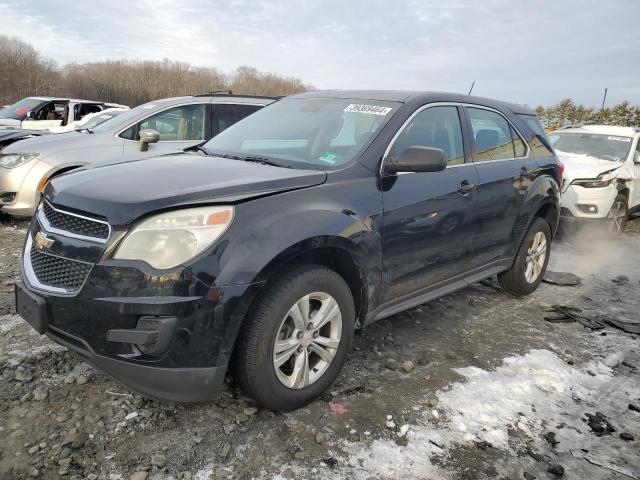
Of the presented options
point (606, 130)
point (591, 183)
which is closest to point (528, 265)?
point (591, 183)

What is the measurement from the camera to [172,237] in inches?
86.5

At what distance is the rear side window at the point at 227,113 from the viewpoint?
22.9ft

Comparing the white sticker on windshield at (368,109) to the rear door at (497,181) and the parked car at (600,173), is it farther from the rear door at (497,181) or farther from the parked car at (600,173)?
the parked car at (600,173)

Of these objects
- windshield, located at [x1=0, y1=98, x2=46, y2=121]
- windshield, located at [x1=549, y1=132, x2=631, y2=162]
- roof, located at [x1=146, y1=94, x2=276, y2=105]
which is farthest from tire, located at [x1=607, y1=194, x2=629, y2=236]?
windshield, located at [x1=0, y1=98, x2=46, y2=121]

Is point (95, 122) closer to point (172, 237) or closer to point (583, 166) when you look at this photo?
point (172, 237)

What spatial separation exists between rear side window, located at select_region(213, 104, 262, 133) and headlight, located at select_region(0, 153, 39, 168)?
2.31 metres

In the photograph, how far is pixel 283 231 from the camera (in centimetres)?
238

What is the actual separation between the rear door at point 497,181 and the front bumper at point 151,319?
2.22 metres

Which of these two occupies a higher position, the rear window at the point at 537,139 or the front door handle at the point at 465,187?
the rear window at the point at 537,139

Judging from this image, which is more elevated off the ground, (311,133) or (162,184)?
(311,133)

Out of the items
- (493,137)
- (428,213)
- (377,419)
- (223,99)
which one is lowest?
(377,419)

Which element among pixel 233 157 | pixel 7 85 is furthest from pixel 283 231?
pixel 7 85

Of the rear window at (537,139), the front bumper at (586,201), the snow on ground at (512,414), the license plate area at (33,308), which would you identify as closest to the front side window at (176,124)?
the rear window at (537,139)

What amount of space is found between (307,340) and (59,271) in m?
1.26
